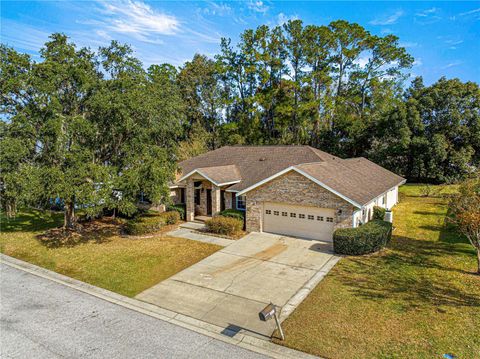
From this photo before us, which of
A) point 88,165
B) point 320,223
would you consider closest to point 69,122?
point 88,165

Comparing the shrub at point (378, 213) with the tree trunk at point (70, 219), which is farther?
the tree trunk at point (70, 219)

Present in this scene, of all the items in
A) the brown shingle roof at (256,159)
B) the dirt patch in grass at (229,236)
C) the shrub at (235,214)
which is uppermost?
the brown shingle roof at (256,159)

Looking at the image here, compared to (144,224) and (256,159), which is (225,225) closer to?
(144,224)

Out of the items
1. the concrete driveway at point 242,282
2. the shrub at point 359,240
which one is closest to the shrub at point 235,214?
the concrete driveway at point 242,282

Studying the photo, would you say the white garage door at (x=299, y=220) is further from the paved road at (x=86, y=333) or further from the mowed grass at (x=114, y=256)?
the paved road at (x=86, y=333)

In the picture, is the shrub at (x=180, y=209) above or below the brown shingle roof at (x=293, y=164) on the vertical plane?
below

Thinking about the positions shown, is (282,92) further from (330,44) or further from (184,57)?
(184,57)

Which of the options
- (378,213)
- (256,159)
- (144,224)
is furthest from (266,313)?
(256,159)
